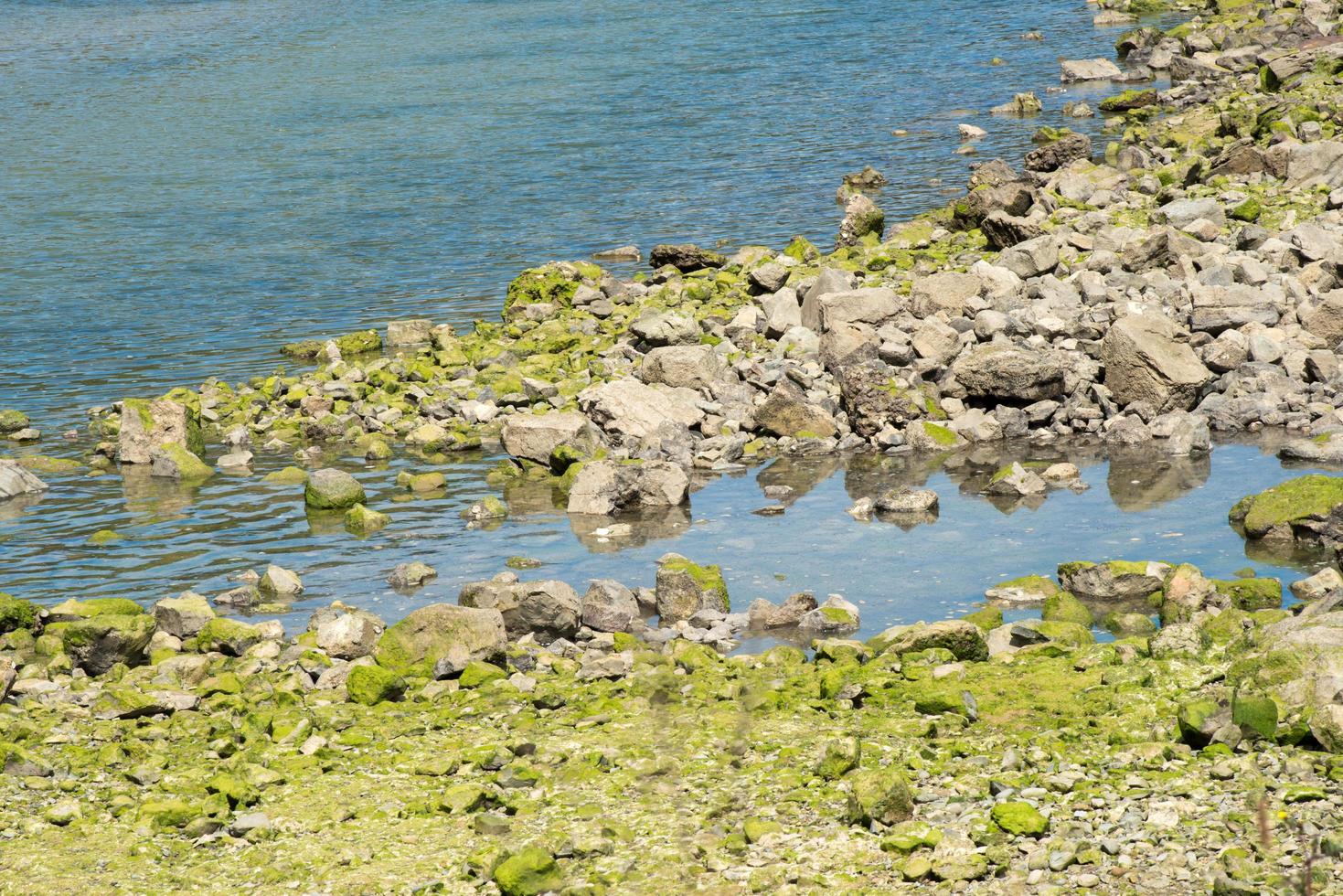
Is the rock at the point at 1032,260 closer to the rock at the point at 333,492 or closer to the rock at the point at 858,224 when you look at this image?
the rock at the point at 858,224

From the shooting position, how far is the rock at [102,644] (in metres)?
13.9

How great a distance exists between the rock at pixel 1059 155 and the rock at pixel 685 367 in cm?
1582

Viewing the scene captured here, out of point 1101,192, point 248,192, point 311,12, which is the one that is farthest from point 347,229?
point 311,12

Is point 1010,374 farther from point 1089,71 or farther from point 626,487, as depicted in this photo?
point 1089,71

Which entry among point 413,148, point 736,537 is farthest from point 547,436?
point 413,148

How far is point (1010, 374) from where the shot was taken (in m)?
20.2

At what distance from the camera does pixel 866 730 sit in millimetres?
10984

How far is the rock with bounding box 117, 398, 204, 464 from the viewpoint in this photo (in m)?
22.2

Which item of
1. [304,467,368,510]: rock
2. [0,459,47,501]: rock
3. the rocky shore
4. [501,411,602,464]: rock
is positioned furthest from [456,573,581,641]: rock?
[0,459,47,501]: rock

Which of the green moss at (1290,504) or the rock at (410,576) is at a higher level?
the green moss at (1290,504)

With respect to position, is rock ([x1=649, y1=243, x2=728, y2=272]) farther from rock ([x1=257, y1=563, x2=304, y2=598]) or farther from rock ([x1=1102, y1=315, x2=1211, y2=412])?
rock ([x1=257, y1=563, x2=304, y2=598])

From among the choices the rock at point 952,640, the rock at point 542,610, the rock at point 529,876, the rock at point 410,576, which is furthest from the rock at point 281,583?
the rock at point 529,876

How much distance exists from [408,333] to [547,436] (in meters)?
7.81

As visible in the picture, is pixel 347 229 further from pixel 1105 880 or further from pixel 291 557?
pixel 1105 880
